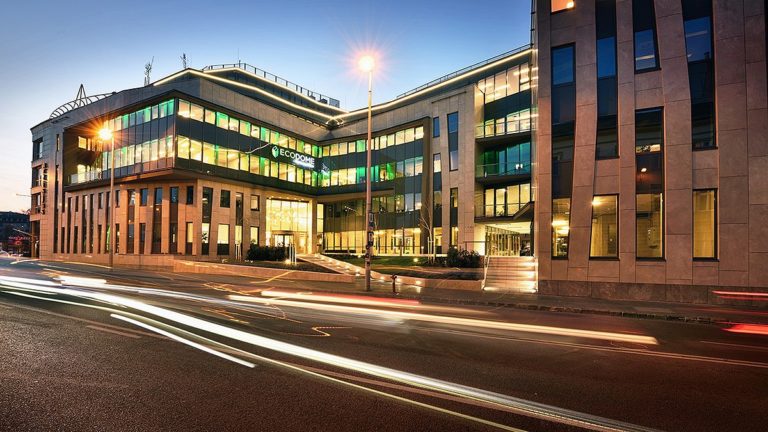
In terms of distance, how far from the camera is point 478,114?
39.3m

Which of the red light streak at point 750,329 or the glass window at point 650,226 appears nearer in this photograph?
the red light streak at point 750,329

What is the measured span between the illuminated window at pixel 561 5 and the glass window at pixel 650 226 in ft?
34.2

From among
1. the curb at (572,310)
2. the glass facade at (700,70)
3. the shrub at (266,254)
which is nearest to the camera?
the curb at (572,310)

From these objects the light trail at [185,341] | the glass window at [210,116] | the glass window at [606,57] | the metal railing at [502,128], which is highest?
the glass window at [210,116]

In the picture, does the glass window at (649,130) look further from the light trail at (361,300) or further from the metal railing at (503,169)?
the metal railing at (503,169)

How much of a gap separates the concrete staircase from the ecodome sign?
29.0 m

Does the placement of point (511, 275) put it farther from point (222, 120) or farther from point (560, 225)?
point (222, 120)

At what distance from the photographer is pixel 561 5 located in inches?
805

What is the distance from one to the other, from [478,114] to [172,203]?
32491 millimetres

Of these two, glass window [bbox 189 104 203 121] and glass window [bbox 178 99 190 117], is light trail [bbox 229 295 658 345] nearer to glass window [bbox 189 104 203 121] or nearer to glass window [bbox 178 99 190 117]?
glass window [bbox 178 99 190 117]

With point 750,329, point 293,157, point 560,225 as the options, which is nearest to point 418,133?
point 293,157

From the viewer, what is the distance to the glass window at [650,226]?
18.0 metres

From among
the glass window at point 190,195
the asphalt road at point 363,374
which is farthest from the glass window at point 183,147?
the asphalt road at point 363,374

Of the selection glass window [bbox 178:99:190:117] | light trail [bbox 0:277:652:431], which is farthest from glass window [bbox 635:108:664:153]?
glass window [bbox 178:99:190:117]
